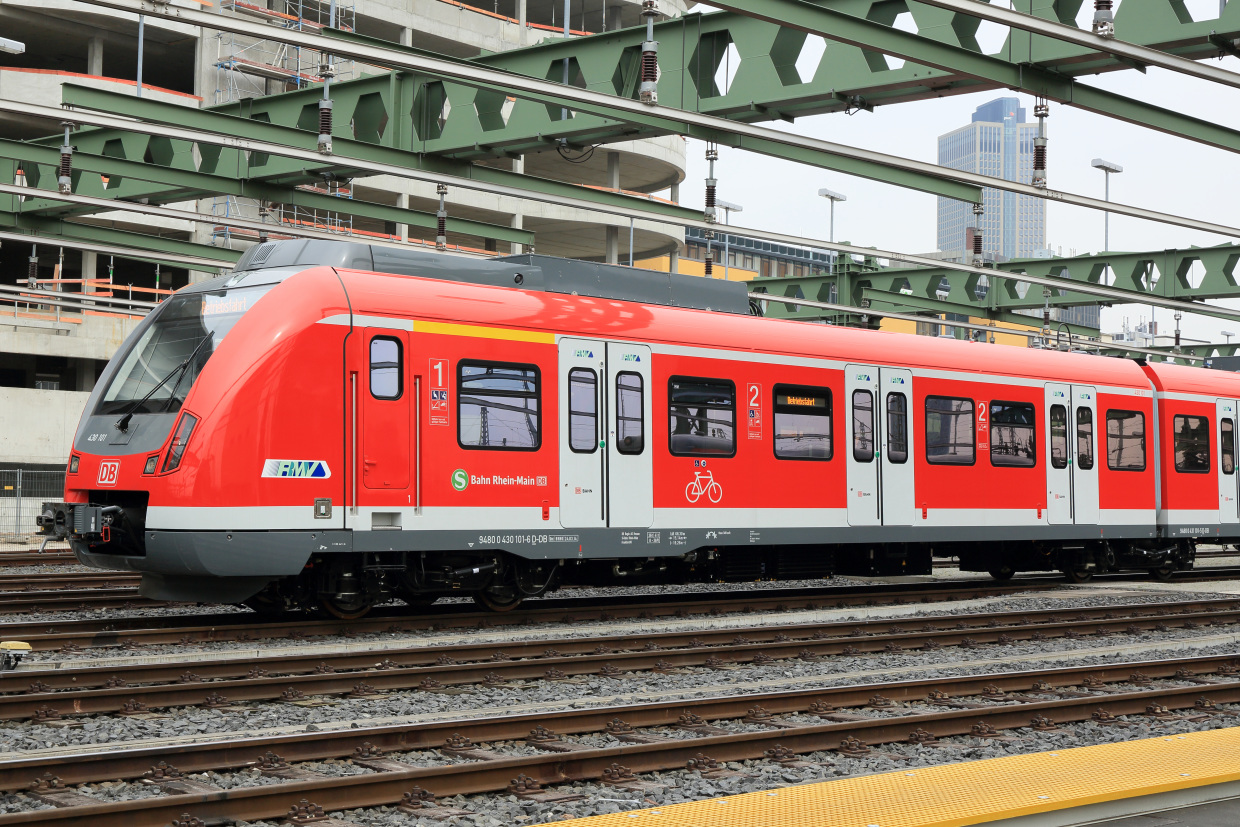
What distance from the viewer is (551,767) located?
6898 millimetres

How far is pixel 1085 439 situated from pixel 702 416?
303 inches

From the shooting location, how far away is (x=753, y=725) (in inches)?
334

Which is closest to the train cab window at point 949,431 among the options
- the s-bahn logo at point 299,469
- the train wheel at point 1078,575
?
the train wheel at point 1078,575

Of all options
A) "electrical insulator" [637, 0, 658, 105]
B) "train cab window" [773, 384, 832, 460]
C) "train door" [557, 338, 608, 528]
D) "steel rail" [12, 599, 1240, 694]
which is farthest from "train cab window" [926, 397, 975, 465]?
"electrical insulator" [637, 0, 658, 105]

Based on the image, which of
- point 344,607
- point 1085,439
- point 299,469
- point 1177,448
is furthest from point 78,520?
point 1177,448

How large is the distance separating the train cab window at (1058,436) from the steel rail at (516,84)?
5.15 m

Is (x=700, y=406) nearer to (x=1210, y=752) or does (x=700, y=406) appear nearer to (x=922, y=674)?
(x=922, y=674)

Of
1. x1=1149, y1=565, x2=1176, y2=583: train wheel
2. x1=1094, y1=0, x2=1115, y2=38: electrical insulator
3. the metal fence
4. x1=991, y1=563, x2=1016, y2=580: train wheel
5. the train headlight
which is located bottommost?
x1=1149, y1=565, x2=1176, y2=583: train wheel

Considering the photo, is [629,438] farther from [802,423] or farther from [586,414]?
[802,423]

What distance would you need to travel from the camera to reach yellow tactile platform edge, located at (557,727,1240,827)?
5.82m

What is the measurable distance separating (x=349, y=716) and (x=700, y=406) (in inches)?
287

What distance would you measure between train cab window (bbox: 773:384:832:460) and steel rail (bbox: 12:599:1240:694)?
2364mm

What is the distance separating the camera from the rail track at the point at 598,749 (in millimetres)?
6195

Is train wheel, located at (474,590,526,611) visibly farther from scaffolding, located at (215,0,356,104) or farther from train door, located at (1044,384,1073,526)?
scaffolding, located at (215,0,356,104)
